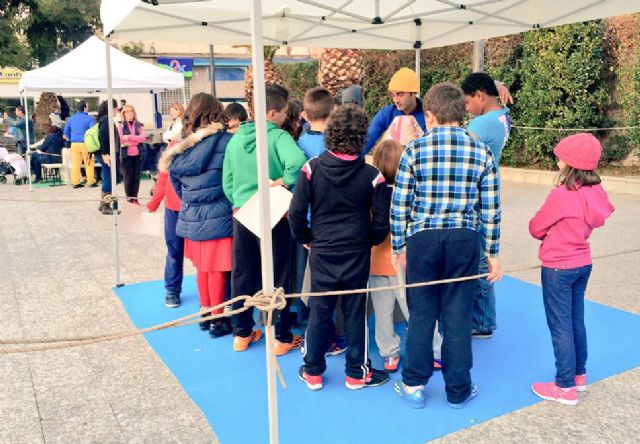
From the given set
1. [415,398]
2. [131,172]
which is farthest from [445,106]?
[131,172]

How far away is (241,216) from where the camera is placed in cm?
307

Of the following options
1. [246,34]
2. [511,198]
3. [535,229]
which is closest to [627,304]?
[535,229]

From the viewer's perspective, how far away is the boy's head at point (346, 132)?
10.2 feet

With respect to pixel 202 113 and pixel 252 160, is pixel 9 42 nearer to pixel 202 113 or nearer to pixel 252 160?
pixel 202 113

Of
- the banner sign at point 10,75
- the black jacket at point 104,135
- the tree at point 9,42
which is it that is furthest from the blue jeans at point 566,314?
the banner sign at point 10,75

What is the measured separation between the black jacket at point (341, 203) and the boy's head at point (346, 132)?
6 cm

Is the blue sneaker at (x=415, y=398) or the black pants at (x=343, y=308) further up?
the black pants at (x=343, y=308)

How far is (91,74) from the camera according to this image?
36.4 feet

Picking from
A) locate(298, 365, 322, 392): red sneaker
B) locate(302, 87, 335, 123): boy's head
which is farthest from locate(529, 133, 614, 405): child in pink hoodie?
locate(302, 87, 335, 123): boy's head

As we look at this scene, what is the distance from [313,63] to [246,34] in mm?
14518

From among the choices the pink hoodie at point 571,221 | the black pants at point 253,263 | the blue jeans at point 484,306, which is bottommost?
the blue jeans at point 484,306

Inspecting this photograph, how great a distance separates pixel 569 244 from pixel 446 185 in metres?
0.74

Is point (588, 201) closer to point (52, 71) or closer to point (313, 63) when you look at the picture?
point (52, 71)

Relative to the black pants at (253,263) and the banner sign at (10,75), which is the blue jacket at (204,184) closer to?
the black pants at (253,263)
